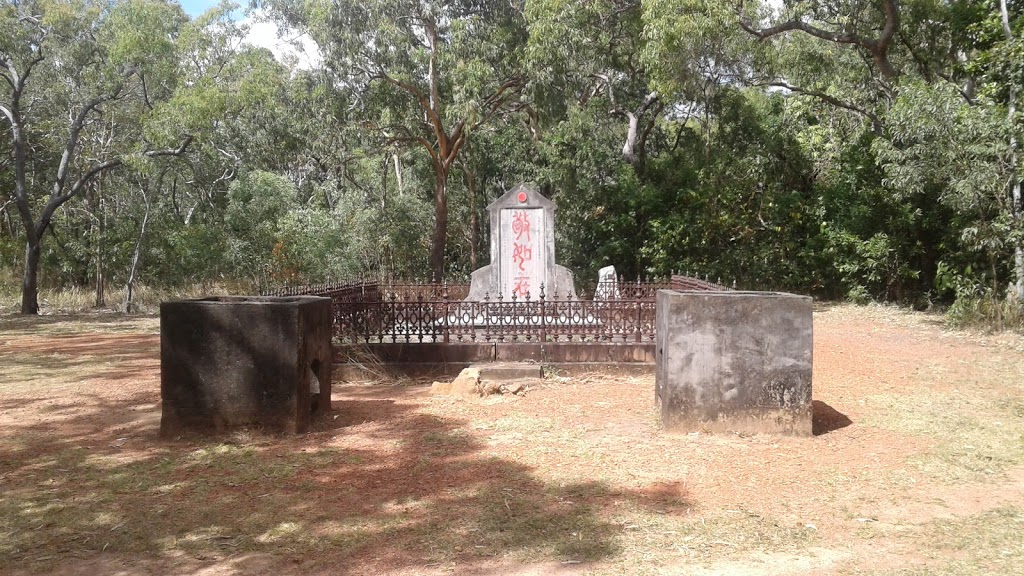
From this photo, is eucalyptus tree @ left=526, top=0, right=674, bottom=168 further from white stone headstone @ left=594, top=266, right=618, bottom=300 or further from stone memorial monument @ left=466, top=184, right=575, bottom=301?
stone memorial monument @ left=466, top=184, right=575, bottom=301

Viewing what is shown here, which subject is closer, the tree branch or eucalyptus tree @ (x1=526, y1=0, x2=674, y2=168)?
eucalyptus tree @ (x1=526, y1=0, x2=674, y2=168)

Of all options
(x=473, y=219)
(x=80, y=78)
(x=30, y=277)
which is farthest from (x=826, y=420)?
(x=80, y=78)

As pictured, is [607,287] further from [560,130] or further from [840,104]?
[840,104]

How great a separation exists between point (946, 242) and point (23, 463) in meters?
16.4

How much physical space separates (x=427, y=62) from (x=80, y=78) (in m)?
9.05

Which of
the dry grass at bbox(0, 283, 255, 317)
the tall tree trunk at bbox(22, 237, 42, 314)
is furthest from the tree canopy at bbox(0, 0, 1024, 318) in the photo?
the dry grass at bbox(0, 283, 255, 317)

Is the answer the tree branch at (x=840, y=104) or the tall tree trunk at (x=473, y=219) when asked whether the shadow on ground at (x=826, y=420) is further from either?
the tall tree trunk at (x=473, y=219)

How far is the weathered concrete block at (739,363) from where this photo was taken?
6.23 metres

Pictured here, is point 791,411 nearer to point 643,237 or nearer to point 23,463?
point 23,463

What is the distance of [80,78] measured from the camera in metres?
19.5

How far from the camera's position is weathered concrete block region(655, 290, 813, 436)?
623cm

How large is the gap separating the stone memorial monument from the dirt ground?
182 inches

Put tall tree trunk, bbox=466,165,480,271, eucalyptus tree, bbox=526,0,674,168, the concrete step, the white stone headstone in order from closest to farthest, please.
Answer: the concrete step
the white stone headstone
eucalyptus tree, bbox=526,0,674,168
tall tree trunk, bbox=466,165,480,271

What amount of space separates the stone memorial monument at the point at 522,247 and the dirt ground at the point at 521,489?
4.63m
